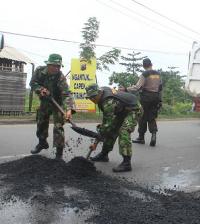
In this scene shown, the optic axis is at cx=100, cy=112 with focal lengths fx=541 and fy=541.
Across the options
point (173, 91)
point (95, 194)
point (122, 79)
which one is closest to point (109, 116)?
point (95, 194)

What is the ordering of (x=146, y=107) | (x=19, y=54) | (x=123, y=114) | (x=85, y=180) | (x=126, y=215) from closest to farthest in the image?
(x=126, y=215) → (x=85, y=180) → (x=123, y=114) → (x=146, y=107) → (x=19, y=54)

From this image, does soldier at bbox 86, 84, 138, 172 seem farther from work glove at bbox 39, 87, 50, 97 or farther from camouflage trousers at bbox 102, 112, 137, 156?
work glove at bbox 39, 87, 50, 97

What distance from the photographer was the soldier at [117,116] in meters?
7.29

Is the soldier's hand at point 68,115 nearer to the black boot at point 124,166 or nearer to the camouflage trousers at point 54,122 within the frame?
the camouflage trousers at point 54,122

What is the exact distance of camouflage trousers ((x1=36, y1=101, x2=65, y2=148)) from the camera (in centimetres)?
788

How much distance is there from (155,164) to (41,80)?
2.23 meters

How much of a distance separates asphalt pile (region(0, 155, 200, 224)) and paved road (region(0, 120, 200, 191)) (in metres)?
0.74

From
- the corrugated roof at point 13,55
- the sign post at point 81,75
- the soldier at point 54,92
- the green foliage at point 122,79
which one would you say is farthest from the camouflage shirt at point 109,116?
the green foliage at point 122,79

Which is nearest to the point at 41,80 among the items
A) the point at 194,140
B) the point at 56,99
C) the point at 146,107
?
the point at 56,99

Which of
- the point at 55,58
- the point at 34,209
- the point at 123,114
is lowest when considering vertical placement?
the point at 34,209

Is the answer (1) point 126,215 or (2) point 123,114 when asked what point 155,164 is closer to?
(2) point 123,114

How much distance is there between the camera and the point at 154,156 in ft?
30.6

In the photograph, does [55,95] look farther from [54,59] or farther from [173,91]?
[173,91]

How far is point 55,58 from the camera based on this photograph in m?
7.69
